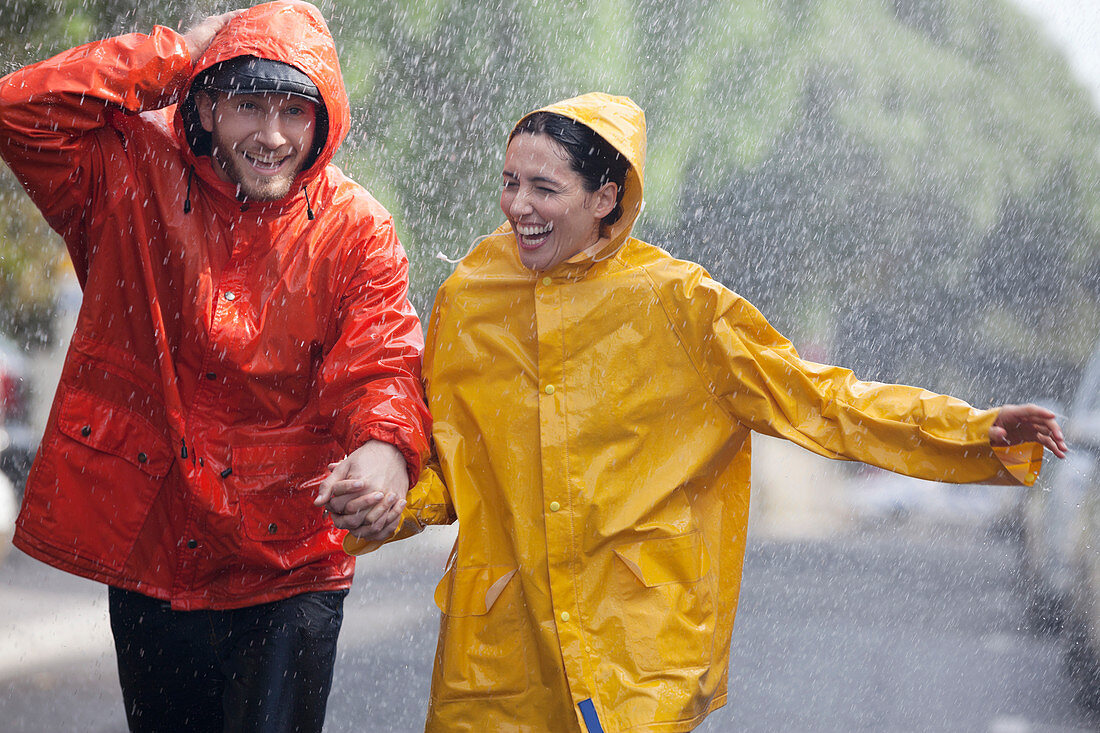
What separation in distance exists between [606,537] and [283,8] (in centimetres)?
161

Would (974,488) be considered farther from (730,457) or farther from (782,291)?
(730,457)

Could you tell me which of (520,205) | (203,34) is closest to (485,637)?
(520,205)

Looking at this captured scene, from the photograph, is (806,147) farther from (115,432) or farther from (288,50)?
(115,432)

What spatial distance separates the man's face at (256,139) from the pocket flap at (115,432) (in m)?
0.64

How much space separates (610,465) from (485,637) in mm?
538

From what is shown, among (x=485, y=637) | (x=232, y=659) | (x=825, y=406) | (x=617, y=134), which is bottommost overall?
(x=232, y=659)

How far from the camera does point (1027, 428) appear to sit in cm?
300

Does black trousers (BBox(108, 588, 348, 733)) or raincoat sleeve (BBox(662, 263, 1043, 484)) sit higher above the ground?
raincoat sleeve (BBox(662, 263, 1043, 484))

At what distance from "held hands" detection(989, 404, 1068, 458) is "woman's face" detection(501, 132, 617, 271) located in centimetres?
112

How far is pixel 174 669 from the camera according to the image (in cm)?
332

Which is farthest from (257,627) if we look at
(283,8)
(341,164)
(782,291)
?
(782,291)

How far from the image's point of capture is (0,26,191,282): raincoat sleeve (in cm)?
305

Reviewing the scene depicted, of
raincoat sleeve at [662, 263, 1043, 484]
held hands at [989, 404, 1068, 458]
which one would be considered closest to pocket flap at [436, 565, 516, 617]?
raincoat sleeve at [662, 263, 1043, 484]

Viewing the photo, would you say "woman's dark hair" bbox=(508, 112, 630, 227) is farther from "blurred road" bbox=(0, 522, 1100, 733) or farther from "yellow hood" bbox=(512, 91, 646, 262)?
"blurred road" bbox=(0, 522, 1100, 733)
